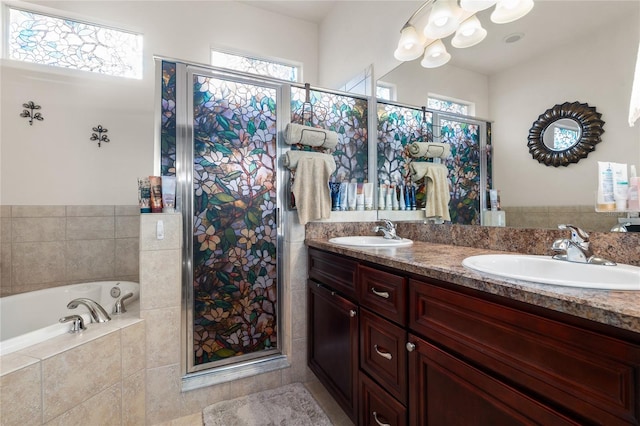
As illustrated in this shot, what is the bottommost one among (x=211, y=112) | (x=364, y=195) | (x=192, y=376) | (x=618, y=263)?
(x=192, y=376)

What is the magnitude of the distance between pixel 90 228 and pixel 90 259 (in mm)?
260

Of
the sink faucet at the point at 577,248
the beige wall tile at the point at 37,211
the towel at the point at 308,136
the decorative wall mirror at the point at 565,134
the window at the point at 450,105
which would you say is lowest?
the sink faucet at the point at 577,248

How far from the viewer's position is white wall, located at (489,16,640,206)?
938 mm

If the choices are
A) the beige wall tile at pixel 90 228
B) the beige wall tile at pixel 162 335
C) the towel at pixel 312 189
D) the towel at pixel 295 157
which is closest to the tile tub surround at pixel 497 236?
the towel at pixel 312 189

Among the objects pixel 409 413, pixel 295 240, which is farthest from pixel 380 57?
pixel 409 413

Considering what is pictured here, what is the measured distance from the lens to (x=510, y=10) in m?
1.25

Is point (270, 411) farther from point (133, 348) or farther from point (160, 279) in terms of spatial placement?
point (160, 279)

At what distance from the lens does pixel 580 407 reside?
56cm

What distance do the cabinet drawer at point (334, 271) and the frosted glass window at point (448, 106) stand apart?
3.30 feet

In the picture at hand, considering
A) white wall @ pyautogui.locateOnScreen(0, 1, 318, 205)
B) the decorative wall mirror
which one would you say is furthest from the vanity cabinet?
white wall @ pyautogui.locateOnScreen(0, 1, 318, 205)

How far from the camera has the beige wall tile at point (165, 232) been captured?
1.48 metres

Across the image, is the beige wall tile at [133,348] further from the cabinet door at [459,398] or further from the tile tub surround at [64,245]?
the cabinet door at [459,398]

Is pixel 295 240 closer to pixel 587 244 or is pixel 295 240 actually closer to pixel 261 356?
pixel 261 356

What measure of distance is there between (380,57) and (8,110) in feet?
9.56
